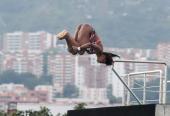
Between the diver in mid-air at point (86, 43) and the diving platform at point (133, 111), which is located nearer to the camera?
the diving platform at point (133, 111)

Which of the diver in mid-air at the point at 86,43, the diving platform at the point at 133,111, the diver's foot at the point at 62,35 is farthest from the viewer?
the diver in mid-air at the point at 86,43

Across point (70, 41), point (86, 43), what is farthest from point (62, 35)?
point (86, 43)

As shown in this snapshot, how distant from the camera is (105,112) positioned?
12672 millimetres

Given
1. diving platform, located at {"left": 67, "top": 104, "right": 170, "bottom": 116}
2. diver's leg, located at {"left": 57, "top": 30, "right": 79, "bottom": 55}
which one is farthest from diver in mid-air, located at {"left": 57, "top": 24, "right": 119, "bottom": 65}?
diving platform, located at {"left": 67, "top": 104, "right": 170, "bottom": 116}

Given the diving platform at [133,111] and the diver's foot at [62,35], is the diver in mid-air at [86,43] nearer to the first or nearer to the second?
the diver's foot at [62,35]

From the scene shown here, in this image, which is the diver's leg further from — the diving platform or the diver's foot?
the diving platform

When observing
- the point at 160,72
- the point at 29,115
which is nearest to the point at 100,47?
the point at 160,72

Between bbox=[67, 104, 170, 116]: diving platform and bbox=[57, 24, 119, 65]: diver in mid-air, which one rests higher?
bbox=[57, 24, 119, 65]: diver in mid-air

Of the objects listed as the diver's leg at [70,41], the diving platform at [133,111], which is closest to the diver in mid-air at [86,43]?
the diver's leg at [70,41]

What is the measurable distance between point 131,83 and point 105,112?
46.3 inches

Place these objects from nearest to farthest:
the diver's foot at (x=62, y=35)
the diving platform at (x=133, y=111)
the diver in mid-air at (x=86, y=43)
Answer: the diving platform at (x=133, y=111) → the diver's foot at (x=62, y=35) → the diver in mid-air at (x=86, y=43)

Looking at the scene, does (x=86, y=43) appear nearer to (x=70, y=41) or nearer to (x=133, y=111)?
(x=70, y=41)

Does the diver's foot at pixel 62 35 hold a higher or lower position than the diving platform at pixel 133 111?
higher

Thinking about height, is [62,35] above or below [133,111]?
above
